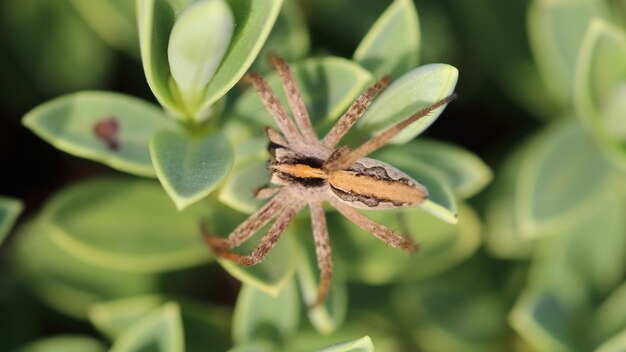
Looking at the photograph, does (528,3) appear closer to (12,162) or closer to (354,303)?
(354,303)

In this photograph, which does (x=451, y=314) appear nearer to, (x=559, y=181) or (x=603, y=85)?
(x=559, y=181)

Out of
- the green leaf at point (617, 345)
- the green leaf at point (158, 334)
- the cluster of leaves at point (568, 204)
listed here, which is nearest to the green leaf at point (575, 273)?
the cluster of leaves at point (568, 204)

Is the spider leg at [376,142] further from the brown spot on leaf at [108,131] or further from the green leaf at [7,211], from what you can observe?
the green leaf at [7,211]

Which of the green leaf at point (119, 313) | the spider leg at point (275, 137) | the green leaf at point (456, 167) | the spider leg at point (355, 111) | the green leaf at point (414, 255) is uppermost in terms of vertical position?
the spider leg at point (355, 111)

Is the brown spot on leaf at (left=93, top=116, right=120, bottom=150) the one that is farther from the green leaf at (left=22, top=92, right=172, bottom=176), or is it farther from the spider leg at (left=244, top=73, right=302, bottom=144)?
the spider leg at (left=244, top=73, right=302, bottom=144)

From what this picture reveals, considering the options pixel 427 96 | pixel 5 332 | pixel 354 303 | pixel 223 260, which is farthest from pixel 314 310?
pixel 5 332

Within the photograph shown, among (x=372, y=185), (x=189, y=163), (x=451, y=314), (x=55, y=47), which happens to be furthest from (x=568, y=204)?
(x=55, y=47)
